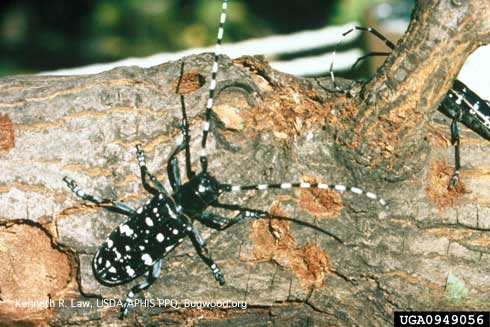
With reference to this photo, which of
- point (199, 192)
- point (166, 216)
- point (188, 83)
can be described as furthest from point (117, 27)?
point (199, 192)

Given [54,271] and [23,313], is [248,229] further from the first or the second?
[23,313]

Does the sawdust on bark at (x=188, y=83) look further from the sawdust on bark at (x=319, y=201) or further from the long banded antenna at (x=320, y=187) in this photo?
the sawdust on bark at (x=319, y=201)

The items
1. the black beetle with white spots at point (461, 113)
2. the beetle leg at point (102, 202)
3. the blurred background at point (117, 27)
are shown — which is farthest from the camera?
the blurred background at point (117, 27)

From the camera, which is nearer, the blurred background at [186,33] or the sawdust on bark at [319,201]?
the sawdust on bark at [319,201]

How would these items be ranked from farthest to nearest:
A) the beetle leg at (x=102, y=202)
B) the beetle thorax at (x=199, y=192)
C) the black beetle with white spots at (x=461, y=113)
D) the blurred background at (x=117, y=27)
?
A: the blurred background at (x=117, y=27)
the black beetle with white spots at (x=461, y=113)
the beetle thorax at (x=199, y=192)
the beetle leg at (x=102, y=202)

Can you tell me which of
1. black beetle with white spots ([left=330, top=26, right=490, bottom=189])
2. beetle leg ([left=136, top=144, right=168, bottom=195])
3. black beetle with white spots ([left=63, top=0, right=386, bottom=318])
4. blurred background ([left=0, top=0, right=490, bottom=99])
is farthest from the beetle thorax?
blurred background ([left=0, top=0, right=490, bottom=99])

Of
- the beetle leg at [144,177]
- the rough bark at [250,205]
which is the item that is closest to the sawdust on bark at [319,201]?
the rough bark at [250,205]

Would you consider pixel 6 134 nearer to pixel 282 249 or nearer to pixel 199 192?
pixel 199 192
